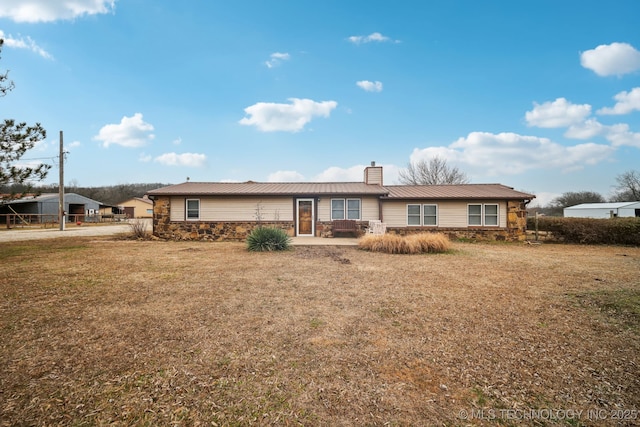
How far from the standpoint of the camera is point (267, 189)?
606 inches

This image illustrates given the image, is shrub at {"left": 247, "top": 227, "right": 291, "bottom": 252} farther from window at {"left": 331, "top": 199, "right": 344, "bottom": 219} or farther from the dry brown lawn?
window at {"left": 331, "top": 199, "right": 344, "bottom": 219}

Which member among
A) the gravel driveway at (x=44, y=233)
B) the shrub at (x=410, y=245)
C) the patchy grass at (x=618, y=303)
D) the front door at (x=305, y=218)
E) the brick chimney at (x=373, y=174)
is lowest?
the patchy grass at (x=618, y=303)

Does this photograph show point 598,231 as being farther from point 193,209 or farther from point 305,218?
point 193,209

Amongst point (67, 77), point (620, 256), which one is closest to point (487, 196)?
point (620, 256)

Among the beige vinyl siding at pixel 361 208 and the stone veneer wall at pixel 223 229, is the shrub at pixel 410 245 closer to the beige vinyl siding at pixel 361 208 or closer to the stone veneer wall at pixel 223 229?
the stone veneer wall at pixel 223 229

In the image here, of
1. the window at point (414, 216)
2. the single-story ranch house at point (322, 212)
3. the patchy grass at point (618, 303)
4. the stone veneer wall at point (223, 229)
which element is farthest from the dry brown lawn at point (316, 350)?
the window at point (414, 216)

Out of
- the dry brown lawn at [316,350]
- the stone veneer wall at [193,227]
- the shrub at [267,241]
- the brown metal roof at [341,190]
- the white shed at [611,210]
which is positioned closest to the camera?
the dry brown lawn at [316,350]

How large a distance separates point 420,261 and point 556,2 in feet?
38.0

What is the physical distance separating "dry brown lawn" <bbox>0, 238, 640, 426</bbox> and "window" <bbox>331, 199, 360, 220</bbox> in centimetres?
876

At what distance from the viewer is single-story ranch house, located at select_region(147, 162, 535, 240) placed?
566 inches

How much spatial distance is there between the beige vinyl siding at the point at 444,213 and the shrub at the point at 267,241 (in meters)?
6.53

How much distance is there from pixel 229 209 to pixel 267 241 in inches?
214

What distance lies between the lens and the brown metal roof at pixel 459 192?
14.1 metres

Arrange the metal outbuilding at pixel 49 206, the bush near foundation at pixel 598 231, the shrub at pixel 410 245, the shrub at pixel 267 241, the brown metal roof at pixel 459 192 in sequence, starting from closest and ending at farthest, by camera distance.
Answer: the shrub at pixel 410 245, the shrub at pixel 267 241, the bush near foundation at pixel 598 231, the brown metal roof at pixel 459 192, the metal outbuilding at pixel 49 206
